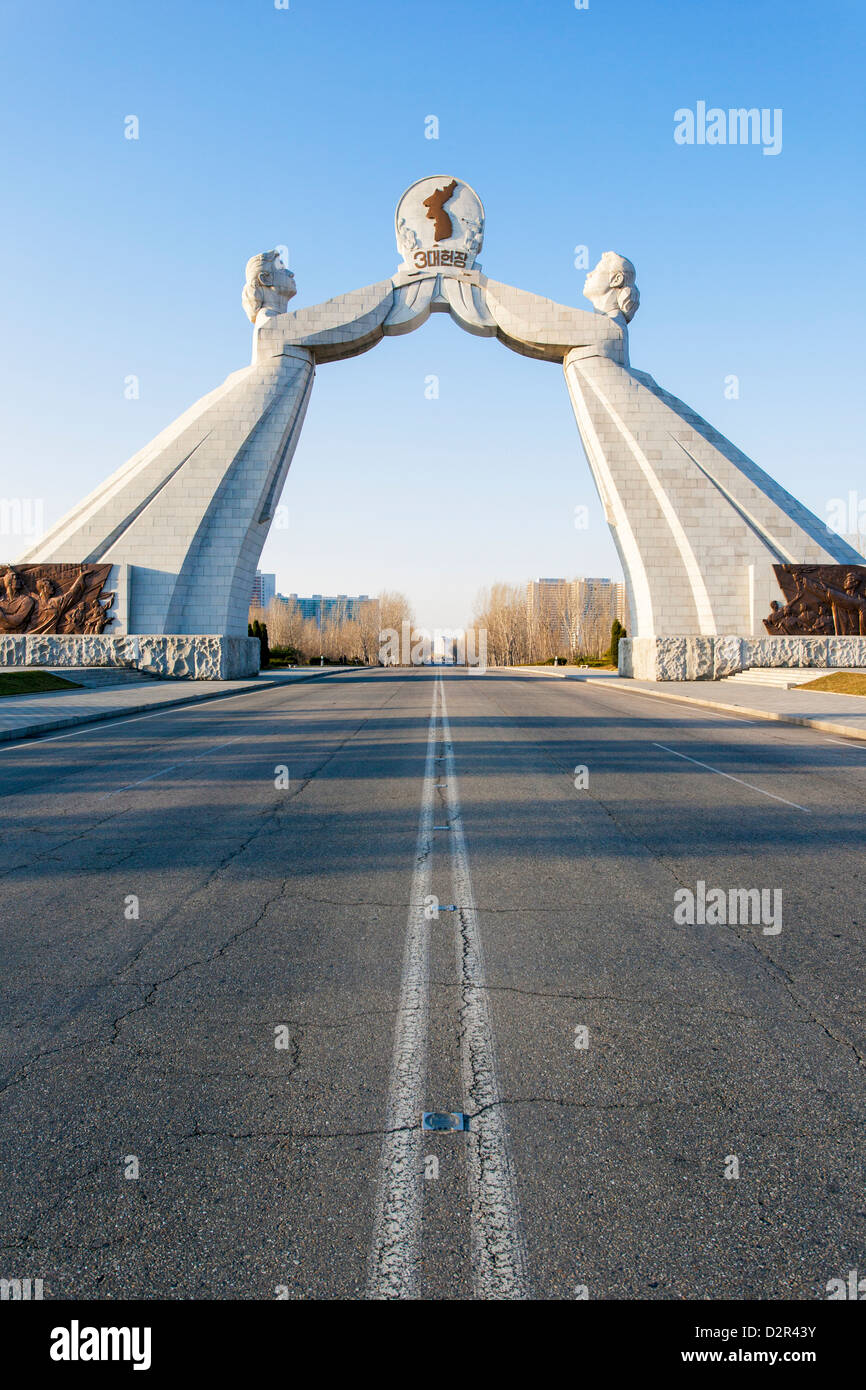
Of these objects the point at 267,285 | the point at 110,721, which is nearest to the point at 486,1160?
the point at 110,721

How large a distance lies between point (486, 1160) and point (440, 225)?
41.8 m

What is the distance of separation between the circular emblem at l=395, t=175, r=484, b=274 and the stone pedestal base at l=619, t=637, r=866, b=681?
65.9 ft

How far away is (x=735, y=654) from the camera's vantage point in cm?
3081

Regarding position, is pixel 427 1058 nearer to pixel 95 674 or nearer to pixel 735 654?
pixel 95 674

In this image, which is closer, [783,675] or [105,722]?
[105,722]

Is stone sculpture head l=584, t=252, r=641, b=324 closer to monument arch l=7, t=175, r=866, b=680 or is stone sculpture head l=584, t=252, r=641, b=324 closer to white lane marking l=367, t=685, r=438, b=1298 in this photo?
monument arch l=7, t=175, r=866, b=680

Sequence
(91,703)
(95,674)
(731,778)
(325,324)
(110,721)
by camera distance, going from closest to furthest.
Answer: (731,778)
(110,721)
(91,703)
(95,674)
(325,324)

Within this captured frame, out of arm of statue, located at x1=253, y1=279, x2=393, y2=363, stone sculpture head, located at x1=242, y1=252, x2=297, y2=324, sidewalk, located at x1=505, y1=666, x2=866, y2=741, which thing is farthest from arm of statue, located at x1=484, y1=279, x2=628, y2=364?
sidewalk, located at x1=505, y1=666, x2=866, y2=741

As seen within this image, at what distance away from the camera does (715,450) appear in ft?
111

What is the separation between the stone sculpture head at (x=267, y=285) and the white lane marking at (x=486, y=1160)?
3785 cm

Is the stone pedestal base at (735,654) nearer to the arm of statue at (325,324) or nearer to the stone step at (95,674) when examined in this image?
the arm of statue at (325,324)

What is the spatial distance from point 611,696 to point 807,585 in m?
11.3
